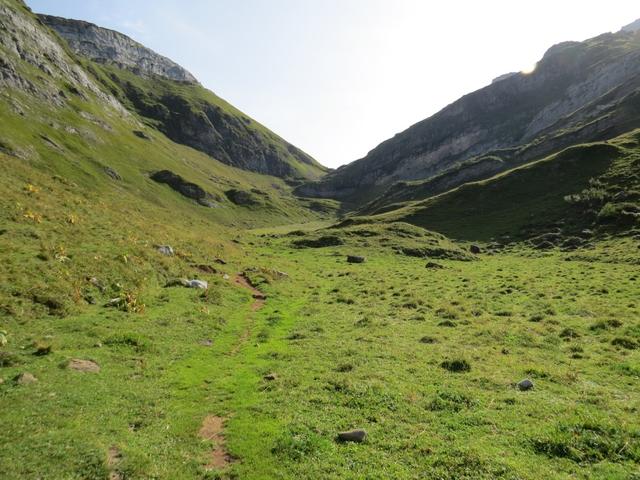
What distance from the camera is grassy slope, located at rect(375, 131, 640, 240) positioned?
79.8m

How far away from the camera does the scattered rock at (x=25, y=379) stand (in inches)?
595

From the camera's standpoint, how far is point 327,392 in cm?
1683

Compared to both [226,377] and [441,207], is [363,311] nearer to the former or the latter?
[226,377]

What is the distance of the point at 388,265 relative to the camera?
63.8 m

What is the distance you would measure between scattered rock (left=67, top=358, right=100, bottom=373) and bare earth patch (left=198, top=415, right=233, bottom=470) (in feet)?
20.8

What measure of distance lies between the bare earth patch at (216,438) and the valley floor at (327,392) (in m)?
0.07

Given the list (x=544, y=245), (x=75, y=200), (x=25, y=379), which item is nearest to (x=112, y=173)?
(x=75, y=200)

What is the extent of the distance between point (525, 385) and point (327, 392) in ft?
27.6

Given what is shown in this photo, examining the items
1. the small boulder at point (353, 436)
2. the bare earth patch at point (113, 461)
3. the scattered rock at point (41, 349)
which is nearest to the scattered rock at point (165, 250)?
the scattered rock at point (41, 349)

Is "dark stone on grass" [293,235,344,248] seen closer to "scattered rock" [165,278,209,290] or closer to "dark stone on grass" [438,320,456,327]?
A: "scattered rock" [165,278,209,290]

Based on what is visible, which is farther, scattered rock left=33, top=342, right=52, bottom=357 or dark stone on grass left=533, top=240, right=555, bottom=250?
dark stone on grass left=533, top=240, right=555, bottom=250

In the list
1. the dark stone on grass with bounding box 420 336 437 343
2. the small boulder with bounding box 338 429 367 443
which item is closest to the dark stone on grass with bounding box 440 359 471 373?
the dark stone on grass with bounding box 420 336 437 343

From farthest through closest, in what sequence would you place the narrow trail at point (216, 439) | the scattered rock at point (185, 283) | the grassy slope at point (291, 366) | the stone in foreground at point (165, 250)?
the stone in foreground at point (165, 250)
the scattered rock at point (185, 283)
the narrow trail at point (216, 439)
the grassy slope at point (291, 366)

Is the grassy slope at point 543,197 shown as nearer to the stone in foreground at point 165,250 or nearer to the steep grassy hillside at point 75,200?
the steep grassy hillside at point 75,200
